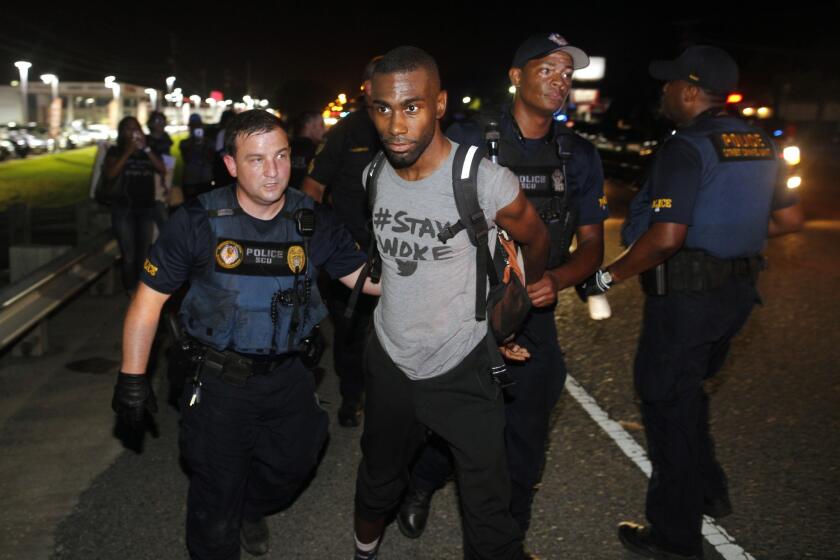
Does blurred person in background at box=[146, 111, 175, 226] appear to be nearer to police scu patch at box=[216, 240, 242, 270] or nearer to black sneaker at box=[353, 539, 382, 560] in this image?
police scu patch at box=[216, 240, 242, 270]

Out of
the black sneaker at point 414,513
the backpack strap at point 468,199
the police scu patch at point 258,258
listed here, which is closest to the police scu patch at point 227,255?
the police scu patch at point 258,258

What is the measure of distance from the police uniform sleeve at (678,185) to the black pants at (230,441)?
1793 mm

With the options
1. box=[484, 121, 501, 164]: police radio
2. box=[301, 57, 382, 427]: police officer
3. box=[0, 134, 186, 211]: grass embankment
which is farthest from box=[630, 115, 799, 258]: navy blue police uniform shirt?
box=[0, 134, 186, 211]: grass embankment

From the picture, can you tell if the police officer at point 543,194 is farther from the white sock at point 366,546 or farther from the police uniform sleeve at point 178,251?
the police uniform sleeve at point 178,251

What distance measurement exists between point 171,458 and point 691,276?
10.8 ft

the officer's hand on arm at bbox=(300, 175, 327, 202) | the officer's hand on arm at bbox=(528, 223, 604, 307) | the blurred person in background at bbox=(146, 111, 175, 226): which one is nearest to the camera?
the officer's hand on arm at bbox=(528, 223, 604, 307)

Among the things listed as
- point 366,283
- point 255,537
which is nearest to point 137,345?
point 366,283

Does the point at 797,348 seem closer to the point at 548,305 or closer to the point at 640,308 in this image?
the point at 640,308

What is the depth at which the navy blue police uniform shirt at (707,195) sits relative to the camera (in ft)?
12.5

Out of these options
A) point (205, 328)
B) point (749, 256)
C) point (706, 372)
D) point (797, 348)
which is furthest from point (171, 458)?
point (797, 348)

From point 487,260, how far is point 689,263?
1.28 meters

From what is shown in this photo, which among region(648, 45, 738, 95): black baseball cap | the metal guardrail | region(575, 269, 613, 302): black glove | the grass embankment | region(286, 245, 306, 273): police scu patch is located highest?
region(648, 45, 738, 95): black baseball cap

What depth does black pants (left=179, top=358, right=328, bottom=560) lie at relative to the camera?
3660 millimetres

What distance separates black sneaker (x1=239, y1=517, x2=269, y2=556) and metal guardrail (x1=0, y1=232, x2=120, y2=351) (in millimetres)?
2923
